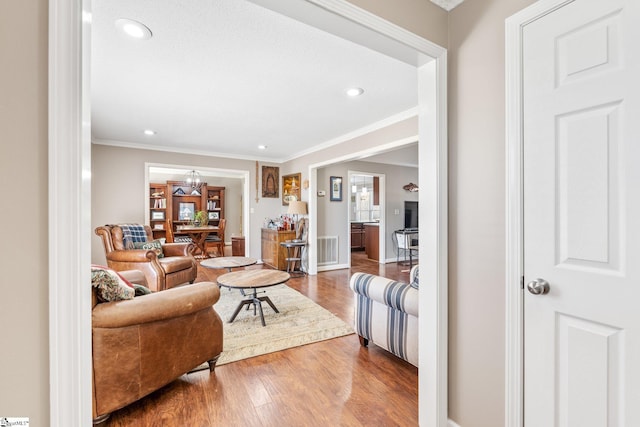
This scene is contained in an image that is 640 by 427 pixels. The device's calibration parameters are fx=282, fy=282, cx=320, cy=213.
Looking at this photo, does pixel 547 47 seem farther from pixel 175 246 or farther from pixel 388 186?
pixel 388 186

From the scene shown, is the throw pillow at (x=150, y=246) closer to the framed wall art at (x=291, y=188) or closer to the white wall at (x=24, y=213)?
the framed wall art at (x=291, y=188)

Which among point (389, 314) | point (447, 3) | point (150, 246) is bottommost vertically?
point (389, 314)

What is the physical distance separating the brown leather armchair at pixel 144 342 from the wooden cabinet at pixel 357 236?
669 cm

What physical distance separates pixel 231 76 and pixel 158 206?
24.5 ft

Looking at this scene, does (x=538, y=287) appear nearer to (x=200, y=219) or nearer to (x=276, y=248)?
(x=276, y=248)

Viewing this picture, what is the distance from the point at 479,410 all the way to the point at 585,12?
5.81ft

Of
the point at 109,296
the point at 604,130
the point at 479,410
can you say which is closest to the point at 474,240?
the point at 604,130

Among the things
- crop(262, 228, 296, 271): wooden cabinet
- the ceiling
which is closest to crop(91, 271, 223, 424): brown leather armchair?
the ceiling

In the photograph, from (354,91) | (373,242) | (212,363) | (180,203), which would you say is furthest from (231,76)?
(180,203)

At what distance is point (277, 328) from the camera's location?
2.84 metres

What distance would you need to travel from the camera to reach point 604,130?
1.01m

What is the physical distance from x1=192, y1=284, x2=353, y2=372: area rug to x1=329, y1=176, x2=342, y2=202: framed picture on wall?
270 centimetres

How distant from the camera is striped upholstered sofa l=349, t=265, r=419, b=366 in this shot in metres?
2.04

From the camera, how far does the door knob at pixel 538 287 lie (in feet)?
3.78
